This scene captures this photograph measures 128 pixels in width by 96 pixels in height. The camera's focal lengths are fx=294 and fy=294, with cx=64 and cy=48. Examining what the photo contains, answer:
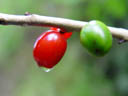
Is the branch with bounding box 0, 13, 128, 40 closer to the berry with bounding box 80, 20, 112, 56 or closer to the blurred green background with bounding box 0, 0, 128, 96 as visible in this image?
the berry with bounding box 80, 20, 112, 56

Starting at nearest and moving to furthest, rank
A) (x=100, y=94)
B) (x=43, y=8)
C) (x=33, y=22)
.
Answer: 1. (x=33, y=22)
2. (x=100, y=94)
3. (x=43, y=8)

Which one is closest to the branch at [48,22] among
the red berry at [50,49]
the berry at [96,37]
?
the berry at [96,37]

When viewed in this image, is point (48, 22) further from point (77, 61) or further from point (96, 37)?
point (77, 61)

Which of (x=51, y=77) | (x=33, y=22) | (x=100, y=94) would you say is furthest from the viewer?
(x=51, y=77)

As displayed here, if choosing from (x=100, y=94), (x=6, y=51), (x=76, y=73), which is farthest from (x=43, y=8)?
(x=100, y=94)

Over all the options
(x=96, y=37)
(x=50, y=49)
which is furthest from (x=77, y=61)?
(x=96, y=37)

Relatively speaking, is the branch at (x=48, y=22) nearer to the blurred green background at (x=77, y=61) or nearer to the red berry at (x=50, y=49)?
the red berry at (x=50, y=49)

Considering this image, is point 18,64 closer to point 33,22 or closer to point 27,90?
point 27,90
